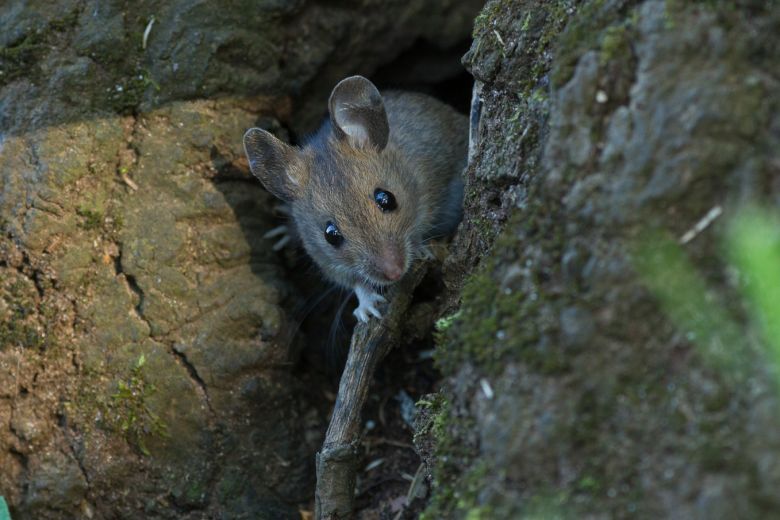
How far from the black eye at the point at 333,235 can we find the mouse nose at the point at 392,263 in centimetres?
43

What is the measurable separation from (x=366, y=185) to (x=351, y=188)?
103mm

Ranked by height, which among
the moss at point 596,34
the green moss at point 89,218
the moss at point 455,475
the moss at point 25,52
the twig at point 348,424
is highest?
the moss at point 25,52

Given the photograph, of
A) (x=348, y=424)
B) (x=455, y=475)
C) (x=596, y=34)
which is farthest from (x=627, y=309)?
(x=348, y=424)

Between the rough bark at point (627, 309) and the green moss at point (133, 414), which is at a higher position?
the rough bark at point (627, 309)

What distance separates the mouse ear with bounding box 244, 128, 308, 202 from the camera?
500 centimetres

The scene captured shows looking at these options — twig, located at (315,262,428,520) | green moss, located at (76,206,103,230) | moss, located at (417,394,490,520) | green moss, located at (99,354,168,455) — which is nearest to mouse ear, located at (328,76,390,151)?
twig, located at (315,262,428,520)

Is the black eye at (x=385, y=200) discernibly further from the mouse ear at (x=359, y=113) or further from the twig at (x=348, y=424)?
the twig at (x=348, y=424)

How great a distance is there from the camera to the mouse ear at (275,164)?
16.4 feet

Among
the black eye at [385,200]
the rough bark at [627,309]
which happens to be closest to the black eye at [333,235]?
the black eye at [385,200]

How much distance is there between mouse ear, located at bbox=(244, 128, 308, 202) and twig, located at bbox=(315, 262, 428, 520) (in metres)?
1.30

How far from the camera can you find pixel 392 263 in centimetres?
462

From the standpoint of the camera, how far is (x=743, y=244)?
92.3 inches

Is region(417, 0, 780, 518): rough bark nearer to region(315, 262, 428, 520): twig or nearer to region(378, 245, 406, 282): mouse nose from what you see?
region(315, 262, 428, 520): twig

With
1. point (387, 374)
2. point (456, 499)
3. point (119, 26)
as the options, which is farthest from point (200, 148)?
point (456, 499)
